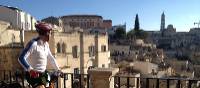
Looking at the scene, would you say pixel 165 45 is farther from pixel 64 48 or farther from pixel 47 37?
pixel 47 37

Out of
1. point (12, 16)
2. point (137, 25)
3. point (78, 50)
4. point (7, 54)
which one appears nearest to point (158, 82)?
point (7, 54)

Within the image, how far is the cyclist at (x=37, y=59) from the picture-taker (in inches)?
182

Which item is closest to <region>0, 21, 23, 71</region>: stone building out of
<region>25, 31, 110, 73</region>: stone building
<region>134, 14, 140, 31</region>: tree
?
<region>25, 31, 110, 73</region>: stone building

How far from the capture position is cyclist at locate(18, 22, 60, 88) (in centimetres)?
462

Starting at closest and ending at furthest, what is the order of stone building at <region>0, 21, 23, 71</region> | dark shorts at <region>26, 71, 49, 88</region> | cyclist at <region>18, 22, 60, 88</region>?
cyclist at <region>18, 22, 60, 88</region> → dark shorts at <region>26, 71, 49, 88</region> → stone building at <region>0, 21, 23, 71</region>

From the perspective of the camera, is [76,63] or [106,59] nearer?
[76,63]

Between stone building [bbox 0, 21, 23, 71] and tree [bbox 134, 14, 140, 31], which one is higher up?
tree [bbox 134, 14, 140, 31]

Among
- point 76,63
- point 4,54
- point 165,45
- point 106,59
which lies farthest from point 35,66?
point 165,45

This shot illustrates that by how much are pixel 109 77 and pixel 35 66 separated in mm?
2118

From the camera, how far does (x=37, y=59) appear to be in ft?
15.9

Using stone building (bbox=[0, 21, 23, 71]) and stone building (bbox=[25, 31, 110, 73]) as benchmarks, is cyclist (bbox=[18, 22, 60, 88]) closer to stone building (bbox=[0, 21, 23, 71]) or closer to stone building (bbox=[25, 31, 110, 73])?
stone building (bbox=[25, 31, 110, 73])

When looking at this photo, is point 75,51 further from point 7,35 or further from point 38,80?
point 38,80

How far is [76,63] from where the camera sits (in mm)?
33469

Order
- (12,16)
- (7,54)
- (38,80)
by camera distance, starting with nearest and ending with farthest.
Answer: (38,80) < (7,54) < (12,16)
